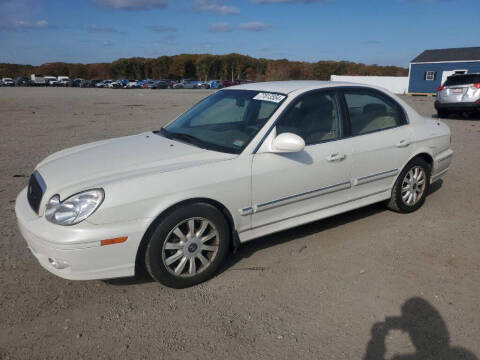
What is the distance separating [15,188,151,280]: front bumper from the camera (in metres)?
2.81

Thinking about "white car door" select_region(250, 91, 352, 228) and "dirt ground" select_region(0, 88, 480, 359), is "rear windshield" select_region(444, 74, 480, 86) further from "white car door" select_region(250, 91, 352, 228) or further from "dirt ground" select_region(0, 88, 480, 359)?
"white car door" select_region(250, 91, 352, 228)

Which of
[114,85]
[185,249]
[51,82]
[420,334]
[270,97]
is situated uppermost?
[51,82]

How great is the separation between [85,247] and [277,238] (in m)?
2.09

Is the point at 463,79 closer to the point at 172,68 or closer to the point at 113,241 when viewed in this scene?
the point at 113,241

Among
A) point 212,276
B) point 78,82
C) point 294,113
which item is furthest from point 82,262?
point 78,82

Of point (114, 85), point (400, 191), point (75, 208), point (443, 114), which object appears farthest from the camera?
point (114, 85)

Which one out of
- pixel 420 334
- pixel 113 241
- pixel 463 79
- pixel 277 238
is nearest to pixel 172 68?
pixel 463 79

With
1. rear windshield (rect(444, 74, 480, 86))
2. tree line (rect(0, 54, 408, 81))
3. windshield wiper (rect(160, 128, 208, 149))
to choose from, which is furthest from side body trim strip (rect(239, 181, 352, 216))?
tree line (rect(0, 54, 408, 81))

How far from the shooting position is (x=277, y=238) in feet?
14.0

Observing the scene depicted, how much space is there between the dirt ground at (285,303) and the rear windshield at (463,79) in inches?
429

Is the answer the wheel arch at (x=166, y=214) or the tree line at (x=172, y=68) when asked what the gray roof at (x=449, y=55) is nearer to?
the tree line at (x=172, y=68)

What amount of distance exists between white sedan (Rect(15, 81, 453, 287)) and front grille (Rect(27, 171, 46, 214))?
0.7 inches

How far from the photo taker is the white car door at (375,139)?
4.19m

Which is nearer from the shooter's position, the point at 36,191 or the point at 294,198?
the point at 36,191
